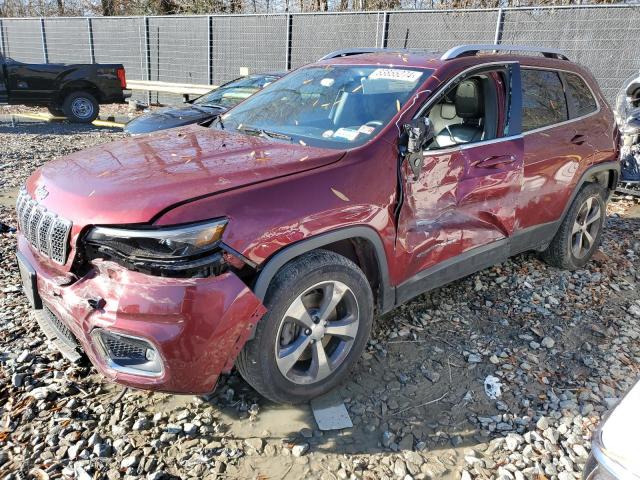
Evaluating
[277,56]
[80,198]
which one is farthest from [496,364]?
[277,56]

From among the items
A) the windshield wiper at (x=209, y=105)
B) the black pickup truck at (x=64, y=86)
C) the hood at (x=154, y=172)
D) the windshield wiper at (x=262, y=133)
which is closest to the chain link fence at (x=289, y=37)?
the black pickup truck at (x=64, y=86)

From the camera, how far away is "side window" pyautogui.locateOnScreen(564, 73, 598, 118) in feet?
14.4

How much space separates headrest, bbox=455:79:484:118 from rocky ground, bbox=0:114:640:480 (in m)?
1.43

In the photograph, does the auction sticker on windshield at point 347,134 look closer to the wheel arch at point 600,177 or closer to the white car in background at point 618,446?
the white car in background at point 618,446

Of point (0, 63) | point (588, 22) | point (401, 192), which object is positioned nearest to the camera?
point (401, 192)

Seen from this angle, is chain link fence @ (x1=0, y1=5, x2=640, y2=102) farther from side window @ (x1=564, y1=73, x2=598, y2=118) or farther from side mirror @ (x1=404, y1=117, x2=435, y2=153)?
side mirror @ (x1=404, y1=117, x2=435, y2=153)

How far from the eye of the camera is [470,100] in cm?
381

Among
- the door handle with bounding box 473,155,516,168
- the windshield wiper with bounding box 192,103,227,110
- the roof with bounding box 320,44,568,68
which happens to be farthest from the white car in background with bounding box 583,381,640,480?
the windshield wiper with bounding box 192,103,227,110

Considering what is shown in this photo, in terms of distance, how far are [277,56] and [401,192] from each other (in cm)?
1213

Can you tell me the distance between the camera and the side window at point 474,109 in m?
3.65

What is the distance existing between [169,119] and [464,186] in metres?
5.85

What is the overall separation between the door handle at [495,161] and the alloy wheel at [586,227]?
1312 millimetres

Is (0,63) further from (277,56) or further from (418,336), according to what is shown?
(418,336)

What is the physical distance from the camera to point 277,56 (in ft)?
46.2
